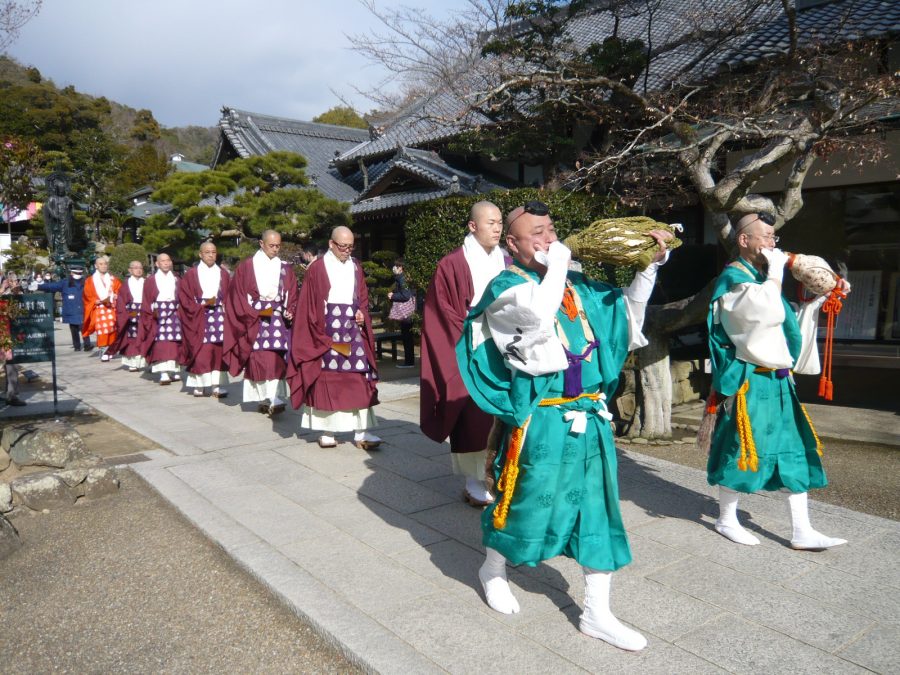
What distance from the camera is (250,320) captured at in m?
7.38

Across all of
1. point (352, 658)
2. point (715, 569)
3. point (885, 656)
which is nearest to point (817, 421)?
point (715, 569)

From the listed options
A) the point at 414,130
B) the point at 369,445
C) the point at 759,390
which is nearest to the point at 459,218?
the point at 369,445

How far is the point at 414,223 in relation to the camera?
378 inches

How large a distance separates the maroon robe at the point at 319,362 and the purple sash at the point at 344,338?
4 cm

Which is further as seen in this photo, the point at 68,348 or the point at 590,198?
the point at 68,348

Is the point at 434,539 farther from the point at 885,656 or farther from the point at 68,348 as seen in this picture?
the point at 68,348

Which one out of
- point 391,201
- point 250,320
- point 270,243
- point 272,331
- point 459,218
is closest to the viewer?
point 270,243

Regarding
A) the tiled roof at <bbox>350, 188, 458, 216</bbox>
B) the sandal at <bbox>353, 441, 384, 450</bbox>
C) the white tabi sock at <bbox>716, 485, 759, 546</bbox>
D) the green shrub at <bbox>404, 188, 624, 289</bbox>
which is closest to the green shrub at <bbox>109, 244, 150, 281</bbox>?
the tiled roof at <bbox>350, 188, 458, 216</bbox>

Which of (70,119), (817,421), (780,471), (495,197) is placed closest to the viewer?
(780,471)

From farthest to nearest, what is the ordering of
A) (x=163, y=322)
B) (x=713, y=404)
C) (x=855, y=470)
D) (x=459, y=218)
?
(x=163, y=322)
(x=459, y=218)
(x=855, y=470)
(x=713, y=404)

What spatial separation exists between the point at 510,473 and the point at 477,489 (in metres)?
1.74

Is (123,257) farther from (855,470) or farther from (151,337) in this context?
(855,470)

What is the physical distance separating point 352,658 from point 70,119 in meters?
35.0

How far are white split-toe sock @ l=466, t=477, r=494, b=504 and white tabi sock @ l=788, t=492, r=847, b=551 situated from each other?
1749 millimetres
